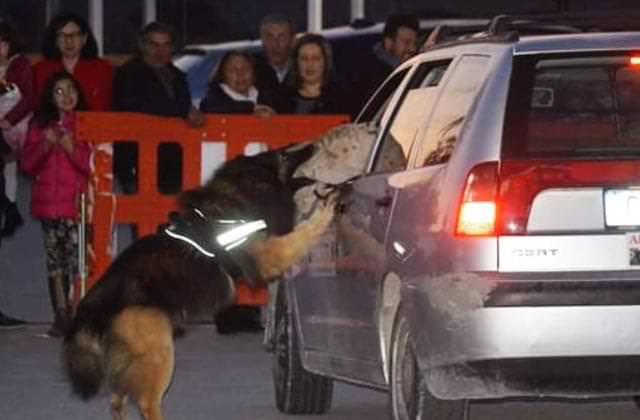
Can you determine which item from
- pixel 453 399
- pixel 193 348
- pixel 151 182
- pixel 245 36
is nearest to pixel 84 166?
pixel 151 182

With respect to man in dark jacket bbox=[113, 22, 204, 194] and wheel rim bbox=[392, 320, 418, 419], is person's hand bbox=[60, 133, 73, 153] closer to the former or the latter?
man in dark jacket bbox=[113, 22, 204, 194]

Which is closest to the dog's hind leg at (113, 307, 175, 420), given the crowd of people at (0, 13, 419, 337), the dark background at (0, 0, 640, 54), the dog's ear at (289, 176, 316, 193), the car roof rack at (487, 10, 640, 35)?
the dog's ear at (289, 176, 316, 193)

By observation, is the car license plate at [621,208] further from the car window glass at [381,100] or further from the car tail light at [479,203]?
the car window glass at [381,100]

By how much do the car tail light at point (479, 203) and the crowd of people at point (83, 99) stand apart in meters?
5.90

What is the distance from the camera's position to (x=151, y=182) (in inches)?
568

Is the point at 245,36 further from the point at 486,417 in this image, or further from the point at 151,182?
the point at 486,417

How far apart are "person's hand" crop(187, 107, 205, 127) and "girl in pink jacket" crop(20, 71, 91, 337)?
807 mm

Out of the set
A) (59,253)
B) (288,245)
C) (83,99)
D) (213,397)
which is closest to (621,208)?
(288,245)

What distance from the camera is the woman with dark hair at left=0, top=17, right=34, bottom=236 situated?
46.7 ft

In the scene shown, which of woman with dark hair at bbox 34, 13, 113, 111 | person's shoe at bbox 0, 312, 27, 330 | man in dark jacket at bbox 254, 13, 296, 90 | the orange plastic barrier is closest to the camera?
person's shoe at bbox 0, 312, 27, 330

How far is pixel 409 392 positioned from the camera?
8.75m

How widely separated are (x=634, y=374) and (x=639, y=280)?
1.32ft

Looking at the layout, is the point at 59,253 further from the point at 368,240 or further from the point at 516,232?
the point at 516,232

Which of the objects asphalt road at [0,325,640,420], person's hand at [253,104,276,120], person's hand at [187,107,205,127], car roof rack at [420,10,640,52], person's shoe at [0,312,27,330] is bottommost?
person's shoe at [0,312,27,330]
